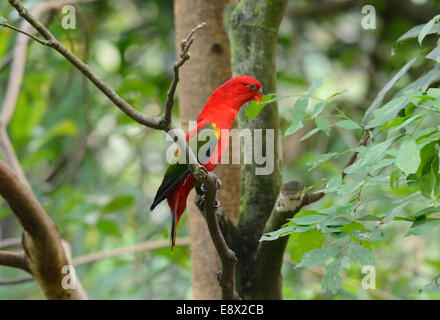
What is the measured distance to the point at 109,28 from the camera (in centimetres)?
506

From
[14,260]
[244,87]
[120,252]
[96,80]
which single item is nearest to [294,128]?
[244,87]

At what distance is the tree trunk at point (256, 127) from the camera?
5.95 feet

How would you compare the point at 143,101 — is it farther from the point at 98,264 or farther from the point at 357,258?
the point at 357,258

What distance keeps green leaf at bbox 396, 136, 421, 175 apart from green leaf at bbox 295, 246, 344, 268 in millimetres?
294

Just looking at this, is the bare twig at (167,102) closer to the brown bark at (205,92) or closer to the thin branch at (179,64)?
the thin branch at (179,64)

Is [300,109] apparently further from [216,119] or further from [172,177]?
[172,177]

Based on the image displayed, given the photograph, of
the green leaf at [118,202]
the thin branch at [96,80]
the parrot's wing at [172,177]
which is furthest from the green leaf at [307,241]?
the green leaf at [118,202]

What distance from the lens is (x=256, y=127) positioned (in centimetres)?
181

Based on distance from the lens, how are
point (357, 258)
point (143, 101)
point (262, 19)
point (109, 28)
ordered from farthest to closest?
1. point (109, 28)
2. point (143, 101)
3. point (262, 19)
4. point (357, 258)

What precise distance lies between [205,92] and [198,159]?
0.67 m

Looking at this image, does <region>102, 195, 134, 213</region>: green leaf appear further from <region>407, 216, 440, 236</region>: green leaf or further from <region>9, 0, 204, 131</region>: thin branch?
<region>407, 216, 440, 236</region>: green leaf

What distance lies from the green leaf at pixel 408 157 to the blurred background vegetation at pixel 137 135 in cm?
142

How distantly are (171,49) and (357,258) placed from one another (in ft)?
9.66

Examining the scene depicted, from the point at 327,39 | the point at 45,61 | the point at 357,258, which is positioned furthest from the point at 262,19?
the point at 327,39
